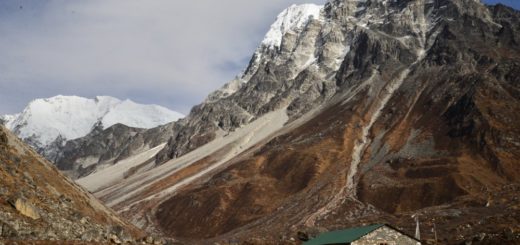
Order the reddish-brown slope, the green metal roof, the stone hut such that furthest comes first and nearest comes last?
the green metal roof → the stone hut → the reddish-brown slope

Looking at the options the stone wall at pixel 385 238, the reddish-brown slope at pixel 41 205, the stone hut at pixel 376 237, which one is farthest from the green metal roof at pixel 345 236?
the reddish-brown slope at pixel 41 205

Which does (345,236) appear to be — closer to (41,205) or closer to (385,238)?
(385,238)

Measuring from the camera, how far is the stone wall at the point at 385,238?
56812 millimetres

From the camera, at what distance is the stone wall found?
56.8 m

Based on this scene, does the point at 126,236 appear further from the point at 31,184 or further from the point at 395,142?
the point at 395,142

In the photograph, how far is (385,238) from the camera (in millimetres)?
57688

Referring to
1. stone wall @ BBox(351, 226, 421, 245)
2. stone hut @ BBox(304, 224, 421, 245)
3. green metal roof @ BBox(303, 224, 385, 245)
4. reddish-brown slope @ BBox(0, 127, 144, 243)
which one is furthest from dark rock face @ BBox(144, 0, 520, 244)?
reddish-brown slope @ BBox(0, 127, 144, 243)

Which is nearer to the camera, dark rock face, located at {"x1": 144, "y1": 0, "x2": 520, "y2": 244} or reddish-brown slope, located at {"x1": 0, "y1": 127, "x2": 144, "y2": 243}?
reddish-brown slope, located at {"x1": 0, "y1": 127, "x2": 144, "y2": 243}

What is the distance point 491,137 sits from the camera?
549 feet

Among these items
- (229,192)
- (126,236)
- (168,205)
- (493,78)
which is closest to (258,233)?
(229,192)

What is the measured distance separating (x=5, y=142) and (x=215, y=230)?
10219cm

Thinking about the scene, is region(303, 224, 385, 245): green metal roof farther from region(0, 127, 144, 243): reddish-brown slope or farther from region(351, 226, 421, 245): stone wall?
region(0, 127, 144, 243): reddish-brown slope

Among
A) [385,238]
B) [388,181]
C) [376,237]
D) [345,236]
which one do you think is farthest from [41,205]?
[388,181]

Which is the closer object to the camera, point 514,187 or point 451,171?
point 514,187
